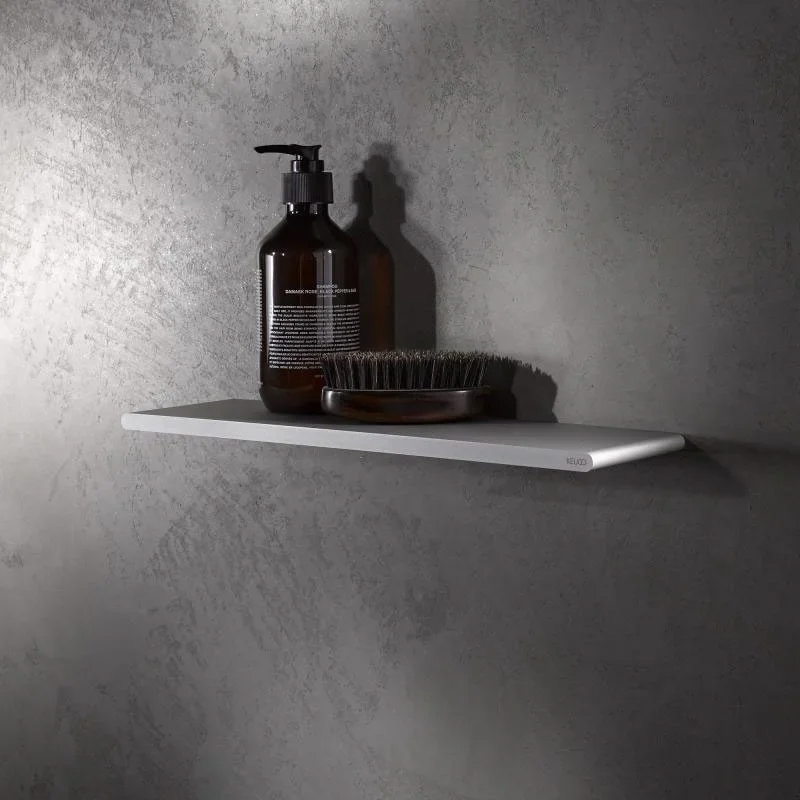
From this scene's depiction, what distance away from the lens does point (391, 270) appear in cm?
88

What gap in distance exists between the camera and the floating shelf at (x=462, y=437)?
66 cm

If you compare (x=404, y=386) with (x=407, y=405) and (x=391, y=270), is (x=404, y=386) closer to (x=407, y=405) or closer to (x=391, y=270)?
(x=407, y=405)

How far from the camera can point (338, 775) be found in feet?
3.14

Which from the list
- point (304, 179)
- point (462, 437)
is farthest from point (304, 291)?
point (462, 437)

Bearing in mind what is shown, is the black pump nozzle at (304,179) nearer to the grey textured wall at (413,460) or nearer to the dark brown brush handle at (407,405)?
the grey textured wall at (413,460)

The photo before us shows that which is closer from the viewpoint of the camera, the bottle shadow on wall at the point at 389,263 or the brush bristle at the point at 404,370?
the brush bristle at the point at 404,370

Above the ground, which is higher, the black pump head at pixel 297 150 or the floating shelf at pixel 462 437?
the black pump head at pixel 297 150

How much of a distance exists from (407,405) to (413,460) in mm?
158

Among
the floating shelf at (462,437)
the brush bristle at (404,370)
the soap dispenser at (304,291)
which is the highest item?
the soap dispenser at (304,291)

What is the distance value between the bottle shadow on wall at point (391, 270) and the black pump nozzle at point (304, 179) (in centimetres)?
6

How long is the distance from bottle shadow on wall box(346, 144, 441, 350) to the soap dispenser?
3 cm

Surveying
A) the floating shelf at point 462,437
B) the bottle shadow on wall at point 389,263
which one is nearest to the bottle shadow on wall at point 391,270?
the bottle shadow on wall at point 389,263

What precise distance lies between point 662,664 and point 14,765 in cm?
82

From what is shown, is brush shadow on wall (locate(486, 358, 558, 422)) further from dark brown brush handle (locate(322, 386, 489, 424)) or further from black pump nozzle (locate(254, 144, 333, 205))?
black pump nozzle (locate(254, 144, 333, 205))
